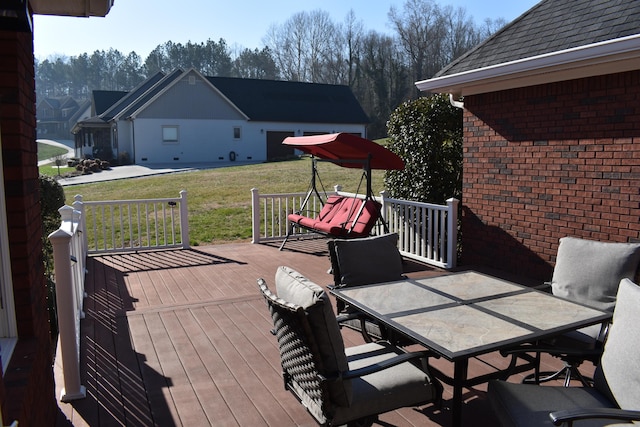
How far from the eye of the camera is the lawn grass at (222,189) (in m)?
10.7

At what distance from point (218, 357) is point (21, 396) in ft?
6.58

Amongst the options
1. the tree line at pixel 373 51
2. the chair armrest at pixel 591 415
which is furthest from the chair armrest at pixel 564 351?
the tree line at pixel 373 51

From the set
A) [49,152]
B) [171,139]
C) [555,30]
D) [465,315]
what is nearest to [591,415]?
[465,315]

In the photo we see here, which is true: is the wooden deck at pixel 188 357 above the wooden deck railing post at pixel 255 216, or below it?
below

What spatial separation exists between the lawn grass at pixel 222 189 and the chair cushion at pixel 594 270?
21.6 ft

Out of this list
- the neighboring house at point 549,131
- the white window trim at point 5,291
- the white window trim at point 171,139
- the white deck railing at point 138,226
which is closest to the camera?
the white window trim at point 5,291

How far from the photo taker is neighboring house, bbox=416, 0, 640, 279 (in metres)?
4.93

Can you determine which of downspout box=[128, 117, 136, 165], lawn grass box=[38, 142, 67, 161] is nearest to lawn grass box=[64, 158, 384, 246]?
downspout box=[128, 117, 136, 165]

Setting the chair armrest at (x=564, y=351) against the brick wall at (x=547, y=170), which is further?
the brick wall at (x=547, y=170)

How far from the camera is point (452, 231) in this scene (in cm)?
663

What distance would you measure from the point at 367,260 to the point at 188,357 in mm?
1586

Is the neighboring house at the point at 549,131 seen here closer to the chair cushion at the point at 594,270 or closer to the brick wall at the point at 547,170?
the brick wall at the point at 547,170

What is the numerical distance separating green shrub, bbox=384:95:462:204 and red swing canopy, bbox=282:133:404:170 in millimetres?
874

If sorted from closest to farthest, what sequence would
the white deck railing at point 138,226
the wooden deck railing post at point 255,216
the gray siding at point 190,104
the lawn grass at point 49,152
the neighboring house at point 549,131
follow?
1. the neighboring house at point 549,131
2. the white deck railing at point 138,226
3. the wooden deck railing post at point 255,216
4. the gray siding at point 190,104
5. the lawn grass at point 49,152
